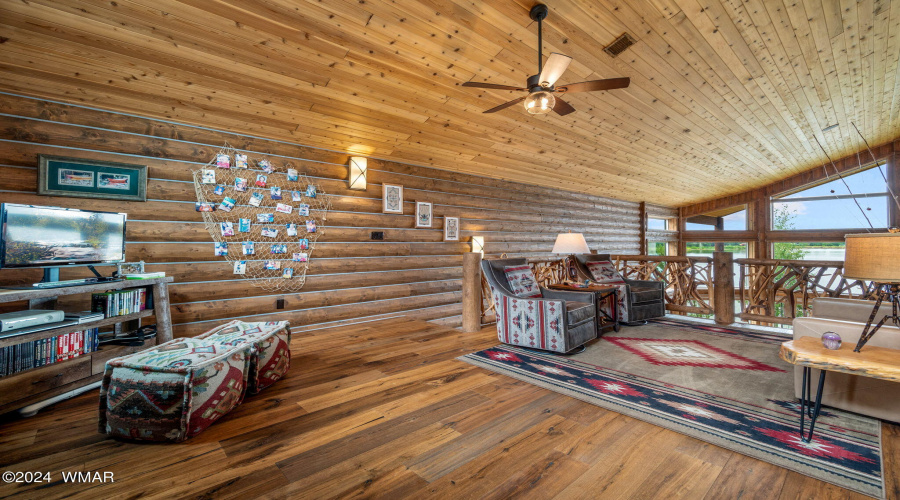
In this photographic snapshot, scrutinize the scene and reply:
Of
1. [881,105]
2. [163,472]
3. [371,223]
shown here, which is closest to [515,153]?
[371,223]

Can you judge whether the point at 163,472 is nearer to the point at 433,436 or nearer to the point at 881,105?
the point at 433,436

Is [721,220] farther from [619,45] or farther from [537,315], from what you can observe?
[537,315]

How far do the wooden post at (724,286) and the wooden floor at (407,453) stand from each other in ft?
9.29

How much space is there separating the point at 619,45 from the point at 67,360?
198 inches

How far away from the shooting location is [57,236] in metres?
2.51

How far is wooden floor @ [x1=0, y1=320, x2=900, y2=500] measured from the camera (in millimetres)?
1529

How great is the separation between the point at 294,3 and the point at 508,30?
1701 millimetres

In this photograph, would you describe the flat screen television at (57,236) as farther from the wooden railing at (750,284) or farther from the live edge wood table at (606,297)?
the live edge wood table at (606,297)

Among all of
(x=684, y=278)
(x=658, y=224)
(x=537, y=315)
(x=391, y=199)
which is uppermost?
(x=658, y=224)

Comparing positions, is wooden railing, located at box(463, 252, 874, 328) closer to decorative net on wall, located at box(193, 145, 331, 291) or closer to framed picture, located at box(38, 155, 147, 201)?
decorative net on wall, located at box(193, 145, 331, 291)

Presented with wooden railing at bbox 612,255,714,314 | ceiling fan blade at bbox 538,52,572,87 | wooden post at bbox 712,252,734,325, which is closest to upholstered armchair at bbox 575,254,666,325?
wooden railing at bbox 612,255,714,314

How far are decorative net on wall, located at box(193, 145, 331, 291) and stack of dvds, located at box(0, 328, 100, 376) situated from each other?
1.37 m

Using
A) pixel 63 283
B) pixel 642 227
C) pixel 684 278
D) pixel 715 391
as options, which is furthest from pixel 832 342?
pixel 642 227

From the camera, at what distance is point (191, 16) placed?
8.22ft
